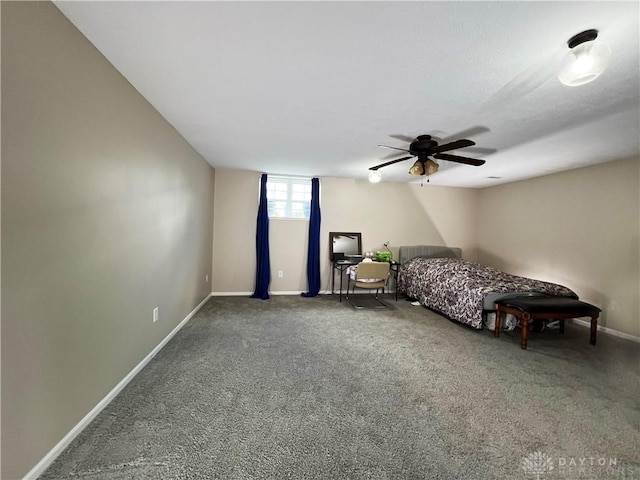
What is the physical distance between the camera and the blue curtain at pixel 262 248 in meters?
4.50

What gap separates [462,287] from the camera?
334 centimetres

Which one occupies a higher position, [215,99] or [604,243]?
[215,99]

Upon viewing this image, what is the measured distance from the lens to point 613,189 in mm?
3338

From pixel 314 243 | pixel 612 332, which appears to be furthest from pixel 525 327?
pixel 314 243

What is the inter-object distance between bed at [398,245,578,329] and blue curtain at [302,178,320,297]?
1.67m

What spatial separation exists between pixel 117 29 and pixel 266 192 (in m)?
3.23

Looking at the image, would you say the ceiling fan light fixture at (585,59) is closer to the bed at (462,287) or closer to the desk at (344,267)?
the bed at (462,287)

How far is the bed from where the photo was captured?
305 cm

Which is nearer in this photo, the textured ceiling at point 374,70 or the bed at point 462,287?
the textured ceiling at point 374,70

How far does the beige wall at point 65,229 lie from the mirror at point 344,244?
3197 millimetres

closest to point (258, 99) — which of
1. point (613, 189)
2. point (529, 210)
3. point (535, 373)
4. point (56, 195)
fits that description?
point (56, 195)

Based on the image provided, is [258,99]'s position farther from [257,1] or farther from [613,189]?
[613,189]

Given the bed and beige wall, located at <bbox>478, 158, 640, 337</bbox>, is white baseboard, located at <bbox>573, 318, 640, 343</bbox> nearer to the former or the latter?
beige wall, located at <bbox>478, 158, 640, 337</bbox>

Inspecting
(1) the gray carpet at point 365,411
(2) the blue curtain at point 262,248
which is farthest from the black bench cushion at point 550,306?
(2) the blue curtain at point 262,248
